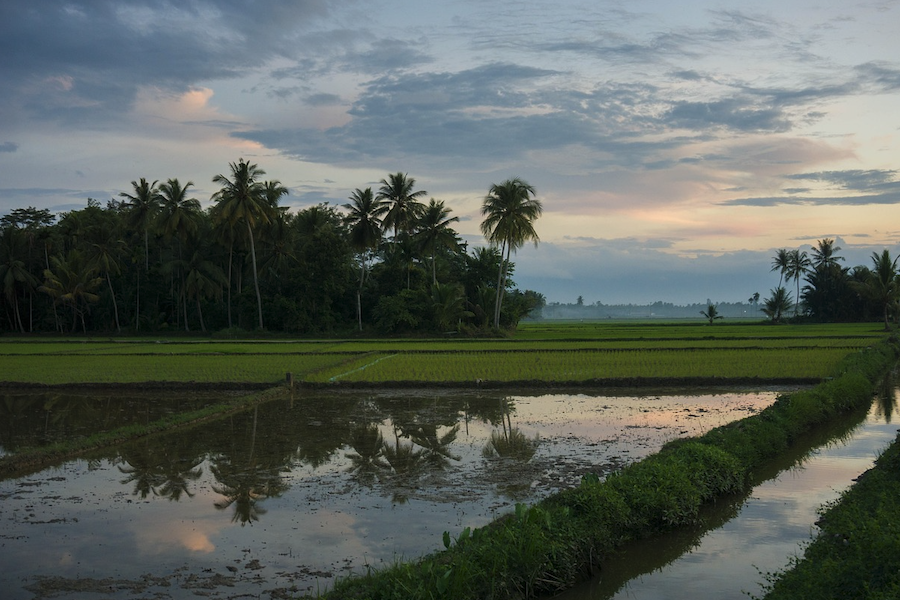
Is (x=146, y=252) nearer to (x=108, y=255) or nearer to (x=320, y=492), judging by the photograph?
(x=108, y=255)

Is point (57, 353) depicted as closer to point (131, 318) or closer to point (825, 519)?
point (131, 318)

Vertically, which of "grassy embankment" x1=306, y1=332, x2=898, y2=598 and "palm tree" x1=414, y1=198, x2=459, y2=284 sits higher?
"palm tree" x1=414, y1=198, x2=459, y2=284

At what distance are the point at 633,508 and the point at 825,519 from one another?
183 centimetres

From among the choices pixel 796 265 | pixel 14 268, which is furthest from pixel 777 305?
pixel 14 268

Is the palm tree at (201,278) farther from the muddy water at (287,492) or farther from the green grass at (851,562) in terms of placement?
the green grass at (851,562)

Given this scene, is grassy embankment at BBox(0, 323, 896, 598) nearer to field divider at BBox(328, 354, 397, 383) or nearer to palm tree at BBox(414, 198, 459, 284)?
field divider at BBox(328, 354, 397, 383)

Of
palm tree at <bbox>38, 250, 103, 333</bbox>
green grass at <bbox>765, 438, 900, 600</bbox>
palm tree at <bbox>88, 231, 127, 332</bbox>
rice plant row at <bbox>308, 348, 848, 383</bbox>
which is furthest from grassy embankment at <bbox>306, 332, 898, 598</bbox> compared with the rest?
palm tree at <bbox>38, 250, 103, 333</bbox>

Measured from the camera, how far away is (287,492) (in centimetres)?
809

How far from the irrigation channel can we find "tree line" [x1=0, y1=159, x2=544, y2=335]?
25.9 m

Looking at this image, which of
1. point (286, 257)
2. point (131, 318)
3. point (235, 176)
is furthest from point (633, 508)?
point (131, 318)

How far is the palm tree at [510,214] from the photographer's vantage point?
39812mm

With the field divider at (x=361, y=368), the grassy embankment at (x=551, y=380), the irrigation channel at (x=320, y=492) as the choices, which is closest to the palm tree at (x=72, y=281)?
the grassy embankment at (x=551, y=380)

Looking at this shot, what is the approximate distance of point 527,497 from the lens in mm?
7691

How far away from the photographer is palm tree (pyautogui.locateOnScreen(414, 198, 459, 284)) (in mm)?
42188
